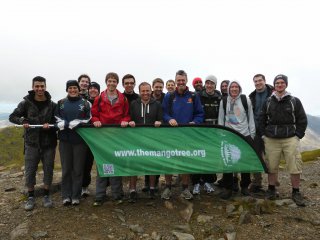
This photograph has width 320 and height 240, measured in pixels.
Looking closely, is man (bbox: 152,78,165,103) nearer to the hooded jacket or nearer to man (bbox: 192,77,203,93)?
man (bbox: 192,77,203,93)

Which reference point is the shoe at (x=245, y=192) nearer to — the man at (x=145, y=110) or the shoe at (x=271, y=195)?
the shoe at (x=271, y=195)

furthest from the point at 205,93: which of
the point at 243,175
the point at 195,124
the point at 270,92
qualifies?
the point at 243,175

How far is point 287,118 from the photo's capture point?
936 cm

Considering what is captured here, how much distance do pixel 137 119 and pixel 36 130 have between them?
3.10 metres

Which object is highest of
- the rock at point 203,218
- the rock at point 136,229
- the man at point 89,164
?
the man at point 89,164

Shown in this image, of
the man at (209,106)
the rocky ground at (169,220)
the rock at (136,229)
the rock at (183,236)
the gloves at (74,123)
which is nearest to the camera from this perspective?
the rock at (183,236)

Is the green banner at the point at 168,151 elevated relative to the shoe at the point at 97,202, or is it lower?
elevated

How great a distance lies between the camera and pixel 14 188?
12.8m

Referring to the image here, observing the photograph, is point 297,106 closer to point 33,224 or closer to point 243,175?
point 243,175

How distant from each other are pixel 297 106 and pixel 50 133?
7811 millimetres

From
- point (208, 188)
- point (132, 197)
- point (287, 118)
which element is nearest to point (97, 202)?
point (132, 197)

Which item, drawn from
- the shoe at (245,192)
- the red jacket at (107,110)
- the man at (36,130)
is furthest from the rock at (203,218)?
the man at (36,130)

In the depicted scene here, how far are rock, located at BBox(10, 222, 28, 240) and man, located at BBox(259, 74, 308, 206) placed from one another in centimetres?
777

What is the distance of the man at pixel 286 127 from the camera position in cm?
934
